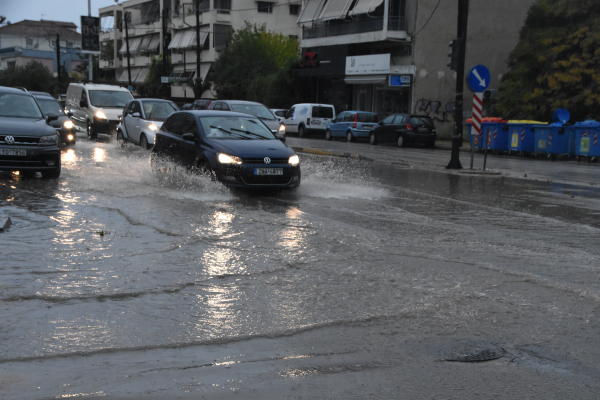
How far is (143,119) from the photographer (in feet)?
67.8

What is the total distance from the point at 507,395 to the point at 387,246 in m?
4.01

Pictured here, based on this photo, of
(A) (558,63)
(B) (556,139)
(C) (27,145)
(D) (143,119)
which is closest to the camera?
(C) (27,145)

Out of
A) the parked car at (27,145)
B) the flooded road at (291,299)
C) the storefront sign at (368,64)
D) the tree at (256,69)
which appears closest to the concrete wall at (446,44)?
the storefront sign at (368,64)

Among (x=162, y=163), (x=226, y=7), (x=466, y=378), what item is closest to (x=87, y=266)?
(x=466, y=378)

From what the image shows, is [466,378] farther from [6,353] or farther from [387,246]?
[387,246]

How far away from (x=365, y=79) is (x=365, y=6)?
14.6 ft

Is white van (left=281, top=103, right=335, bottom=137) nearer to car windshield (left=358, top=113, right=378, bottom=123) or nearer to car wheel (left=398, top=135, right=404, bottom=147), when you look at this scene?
car windshield (left=358, top=113, right=378, bottom=123)

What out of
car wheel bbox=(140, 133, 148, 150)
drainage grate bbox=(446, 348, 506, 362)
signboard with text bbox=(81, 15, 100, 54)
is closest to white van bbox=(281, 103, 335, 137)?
car wheel bbox=(140, 133, 148, 150)

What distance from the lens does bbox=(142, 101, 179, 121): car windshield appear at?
20.9 metres

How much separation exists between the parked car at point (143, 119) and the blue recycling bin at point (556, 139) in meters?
13.3

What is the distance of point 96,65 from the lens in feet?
331

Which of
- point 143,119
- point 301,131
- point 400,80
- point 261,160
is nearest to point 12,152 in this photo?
point 261,160

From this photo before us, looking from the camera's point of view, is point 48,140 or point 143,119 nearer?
point 48,140

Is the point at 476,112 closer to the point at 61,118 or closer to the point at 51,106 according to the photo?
the point at 61,118
